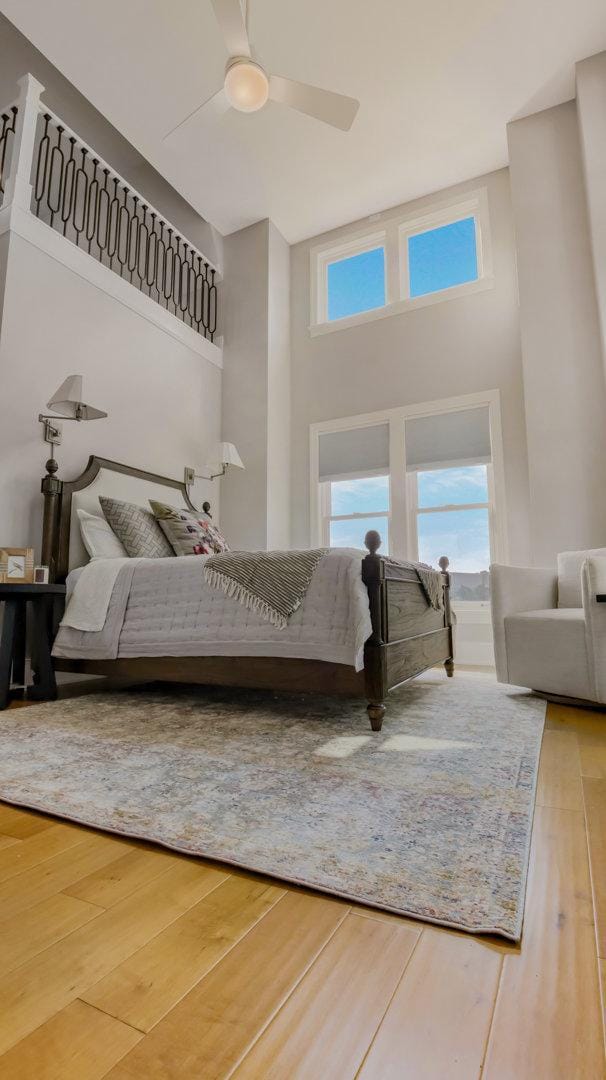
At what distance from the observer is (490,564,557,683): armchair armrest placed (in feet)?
8.90

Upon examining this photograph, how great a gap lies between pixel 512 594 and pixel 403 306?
321cm

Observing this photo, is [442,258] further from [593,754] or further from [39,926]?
[39,926]

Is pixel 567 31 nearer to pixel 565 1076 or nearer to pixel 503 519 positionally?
pixel 503 519

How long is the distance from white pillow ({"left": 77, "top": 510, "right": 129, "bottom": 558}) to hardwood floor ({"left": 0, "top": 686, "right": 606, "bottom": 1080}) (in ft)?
7.70

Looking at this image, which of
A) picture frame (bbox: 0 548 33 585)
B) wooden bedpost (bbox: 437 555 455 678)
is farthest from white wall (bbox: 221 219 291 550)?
picture frame (bbox: 0 548 33 585)

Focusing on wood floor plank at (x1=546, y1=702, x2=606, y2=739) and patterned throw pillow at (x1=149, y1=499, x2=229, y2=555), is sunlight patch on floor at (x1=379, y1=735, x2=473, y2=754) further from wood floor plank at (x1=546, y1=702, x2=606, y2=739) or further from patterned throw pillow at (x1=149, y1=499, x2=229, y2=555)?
patterned throw pillow at (x1=149, y1=499, x2=229, y2=555)

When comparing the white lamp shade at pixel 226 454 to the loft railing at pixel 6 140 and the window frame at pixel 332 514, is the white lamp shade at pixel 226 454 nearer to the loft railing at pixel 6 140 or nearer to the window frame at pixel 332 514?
the window frame at pixel 332 514

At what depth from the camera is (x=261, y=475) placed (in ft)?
15.9

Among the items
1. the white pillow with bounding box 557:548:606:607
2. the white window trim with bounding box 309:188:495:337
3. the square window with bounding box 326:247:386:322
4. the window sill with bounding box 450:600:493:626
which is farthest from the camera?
the square window with bounding box 326:247:386:322

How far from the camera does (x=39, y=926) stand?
0.77m

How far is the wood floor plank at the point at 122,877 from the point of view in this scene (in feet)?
2.80

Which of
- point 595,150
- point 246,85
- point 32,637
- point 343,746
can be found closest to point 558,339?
point 595,150

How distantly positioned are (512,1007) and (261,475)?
175 inches

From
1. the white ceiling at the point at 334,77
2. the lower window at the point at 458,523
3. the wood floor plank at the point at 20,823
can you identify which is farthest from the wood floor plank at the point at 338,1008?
the white ceiling at the point at 334,77
